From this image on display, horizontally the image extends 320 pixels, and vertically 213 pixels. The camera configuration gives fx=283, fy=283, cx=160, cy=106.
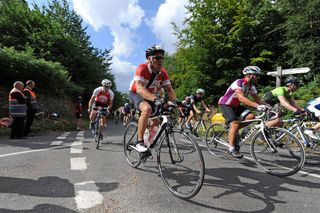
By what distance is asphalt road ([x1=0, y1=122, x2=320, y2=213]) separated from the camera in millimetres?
3443

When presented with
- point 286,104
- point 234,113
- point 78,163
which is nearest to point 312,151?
point 286,104

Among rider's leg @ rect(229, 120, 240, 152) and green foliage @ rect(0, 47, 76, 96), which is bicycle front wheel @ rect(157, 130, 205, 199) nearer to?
rider's leg @ rect(229, 120, 240, 152)

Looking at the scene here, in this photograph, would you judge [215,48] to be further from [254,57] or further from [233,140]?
[233,140]

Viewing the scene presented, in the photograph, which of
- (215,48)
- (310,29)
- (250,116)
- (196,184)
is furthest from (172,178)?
(215,48)

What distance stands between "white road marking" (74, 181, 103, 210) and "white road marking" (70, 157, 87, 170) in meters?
1.08

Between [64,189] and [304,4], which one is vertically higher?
Answer: [304,4]

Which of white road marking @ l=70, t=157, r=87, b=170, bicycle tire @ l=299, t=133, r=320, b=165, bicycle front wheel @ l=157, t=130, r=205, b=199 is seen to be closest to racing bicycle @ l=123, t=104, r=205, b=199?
bicycle front wheel @ l=157, t=130, r=205, b=199

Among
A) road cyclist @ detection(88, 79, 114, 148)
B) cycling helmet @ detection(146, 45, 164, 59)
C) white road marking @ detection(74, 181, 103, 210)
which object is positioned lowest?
white road marking @ detection(74, 181, 103, 210)

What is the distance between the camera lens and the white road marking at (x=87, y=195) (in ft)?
11.3

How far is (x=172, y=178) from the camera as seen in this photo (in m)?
4.22

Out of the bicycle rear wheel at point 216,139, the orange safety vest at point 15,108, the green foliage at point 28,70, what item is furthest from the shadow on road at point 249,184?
the green foliage at point 28,70

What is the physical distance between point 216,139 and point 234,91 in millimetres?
1712

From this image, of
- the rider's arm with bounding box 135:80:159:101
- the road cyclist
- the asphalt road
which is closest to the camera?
the asphalt road

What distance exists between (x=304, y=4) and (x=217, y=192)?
16668 mm
